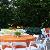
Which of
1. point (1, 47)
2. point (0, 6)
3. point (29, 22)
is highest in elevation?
point (0, 6)

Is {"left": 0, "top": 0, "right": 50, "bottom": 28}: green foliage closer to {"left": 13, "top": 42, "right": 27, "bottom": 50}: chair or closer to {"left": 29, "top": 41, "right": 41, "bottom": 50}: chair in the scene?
{"left": 29, "top": 41, "right": 41, "bottom": 50}: chair

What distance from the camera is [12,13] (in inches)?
397

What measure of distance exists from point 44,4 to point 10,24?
1912 mm

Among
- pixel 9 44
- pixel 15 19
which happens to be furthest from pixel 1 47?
pixel 15 19

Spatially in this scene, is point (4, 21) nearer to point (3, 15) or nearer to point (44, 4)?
point (3, 15)

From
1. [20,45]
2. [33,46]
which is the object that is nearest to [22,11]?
[33,46]

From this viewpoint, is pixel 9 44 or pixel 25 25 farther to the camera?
pixel 25 25

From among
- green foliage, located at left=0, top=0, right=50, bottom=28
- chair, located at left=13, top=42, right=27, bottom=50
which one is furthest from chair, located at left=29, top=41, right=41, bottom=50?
green foliage, located at left=0, top=0, right=50, bottom=28

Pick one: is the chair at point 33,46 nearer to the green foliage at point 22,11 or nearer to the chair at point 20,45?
the chair at point 20,45

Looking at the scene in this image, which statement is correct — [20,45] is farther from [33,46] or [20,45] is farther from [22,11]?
[22,11]

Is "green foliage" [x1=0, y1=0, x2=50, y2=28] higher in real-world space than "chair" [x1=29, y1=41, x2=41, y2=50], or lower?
higher

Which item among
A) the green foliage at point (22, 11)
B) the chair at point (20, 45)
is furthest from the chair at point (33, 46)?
the green foliage at point (22, 11)

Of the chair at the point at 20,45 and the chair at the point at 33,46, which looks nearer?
the chair at the point at 20,45

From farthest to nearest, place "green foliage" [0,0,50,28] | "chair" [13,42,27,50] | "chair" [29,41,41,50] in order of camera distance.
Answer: "green foliage" [0,0,50,28] → "chair" [29,41,41,50] → "chair" [13,42,27,50]
